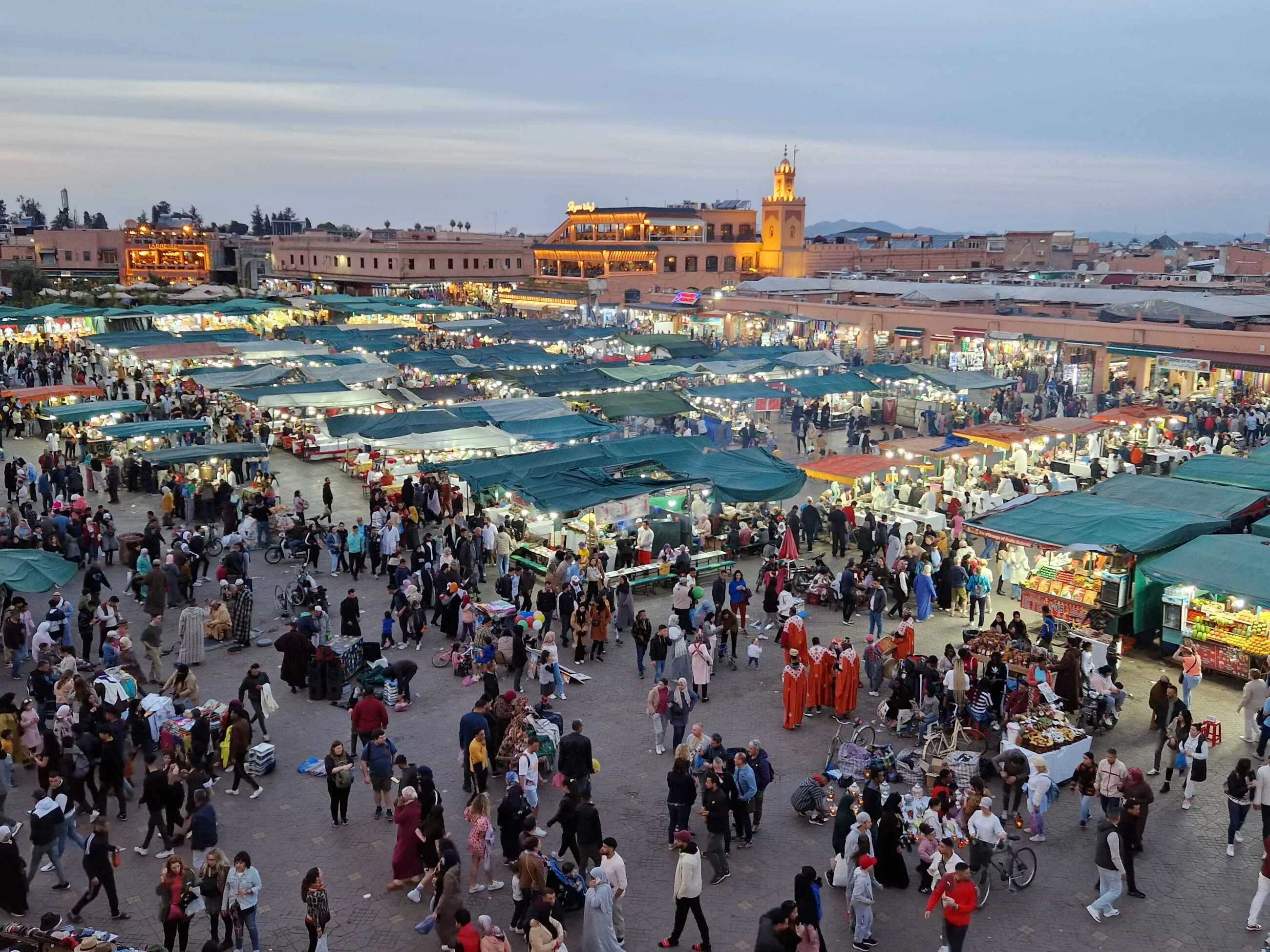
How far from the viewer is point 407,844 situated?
8289 mm

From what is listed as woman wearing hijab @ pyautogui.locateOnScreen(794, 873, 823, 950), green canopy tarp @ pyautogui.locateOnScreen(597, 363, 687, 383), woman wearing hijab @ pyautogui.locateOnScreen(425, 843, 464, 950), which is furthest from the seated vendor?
green canopy tarp @ pyautogui.locateOnScreen(597, 363, 687, 383)

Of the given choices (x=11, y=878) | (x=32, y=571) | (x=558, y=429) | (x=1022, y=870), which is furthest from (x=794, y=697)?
(x=558, y=429)

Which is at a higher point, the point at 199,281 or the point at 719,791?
the point at 199,281

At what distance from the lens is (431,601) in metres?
15.0

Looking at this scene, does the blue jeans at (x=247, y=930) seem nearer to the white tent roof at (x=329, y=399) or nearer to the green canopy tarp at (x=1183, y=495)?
the green canopy tarp at (x=1183, y=495)

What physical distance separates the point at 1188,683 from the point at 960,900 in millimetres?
6030

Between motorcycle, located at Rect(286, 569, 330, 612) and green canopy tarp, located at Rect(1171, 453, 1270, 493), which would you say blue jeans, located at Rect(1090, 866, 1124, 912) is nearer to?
motorcycle, located at Rect(286, 569, 330, 612)

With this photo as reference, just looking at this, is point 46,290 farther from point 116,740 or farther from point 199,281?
point 116,740

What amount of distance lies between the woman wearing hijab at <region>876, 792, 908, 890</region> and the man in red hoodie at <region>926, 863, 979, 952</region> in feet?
3.23

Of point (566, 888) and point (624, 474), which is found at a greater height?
point (624, 474)

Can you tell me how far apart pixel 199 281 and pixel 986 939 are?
3354 inches

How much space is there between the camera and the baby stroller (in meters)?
8.02

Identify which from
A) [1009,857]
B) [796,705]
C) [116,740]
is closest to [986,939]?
[1009,857]

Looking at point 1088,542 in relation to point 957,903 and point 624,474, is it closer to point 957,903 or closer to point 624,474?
point 624,474
